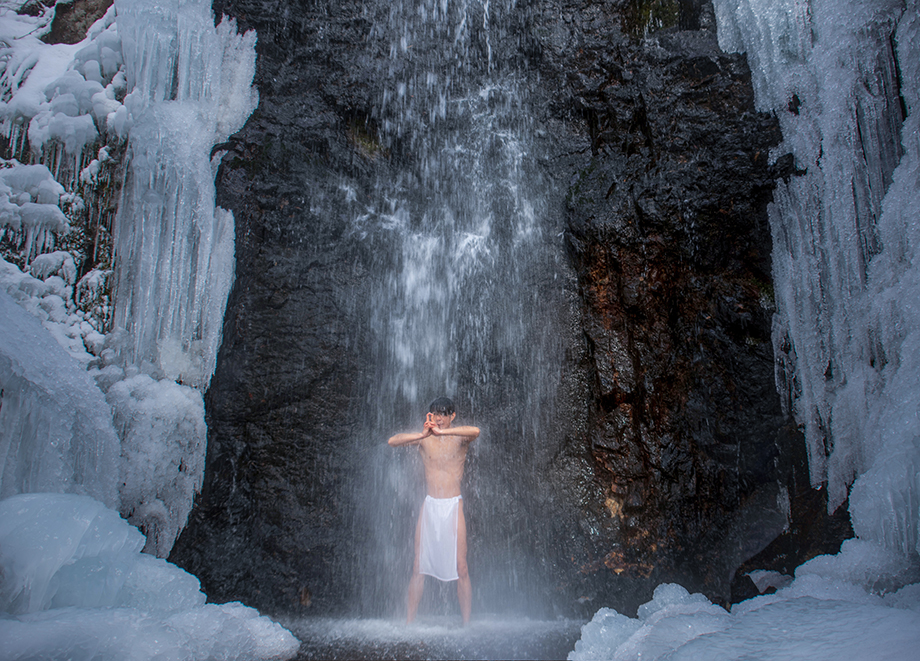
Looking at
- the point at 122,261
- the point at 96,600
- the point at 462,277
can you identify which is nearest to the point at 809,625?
the point at 96,600

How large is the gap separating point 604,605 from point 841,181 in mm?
3924

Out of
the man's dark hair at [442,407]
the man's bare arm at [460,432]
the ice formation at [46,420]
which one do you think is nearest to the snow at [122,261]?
the ice formation at [46,420]

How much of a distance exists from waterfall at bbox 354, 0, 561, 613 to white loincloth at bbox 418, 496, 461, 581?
1081 millimetres

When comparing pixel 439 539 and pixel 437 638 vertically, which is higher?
pixel 439 539

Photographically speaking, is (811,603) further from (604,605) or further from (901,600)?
(604,605)

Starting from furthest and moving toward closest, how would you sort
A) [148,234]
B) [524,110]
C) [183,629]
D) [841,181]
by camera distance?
[524,110]
[148,234]
[841,181]
[183,629]

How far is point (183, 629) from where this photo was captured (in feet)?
10.1

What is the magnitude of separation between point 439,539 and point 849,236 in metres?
3.87

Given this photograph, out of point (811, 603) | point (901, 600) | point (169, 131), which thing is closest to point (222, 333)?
point (169, 131)

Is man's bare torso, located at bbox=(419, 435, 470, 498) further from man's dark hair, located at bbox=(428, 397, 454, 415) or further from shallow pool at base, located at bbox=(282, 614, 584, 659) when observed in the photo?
shallow pool at base, located at bbox=(282, 614, 584, 659)

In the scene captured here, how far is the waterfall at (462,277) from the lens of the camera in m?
5.13

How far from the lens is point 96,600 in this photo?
3.06 meters

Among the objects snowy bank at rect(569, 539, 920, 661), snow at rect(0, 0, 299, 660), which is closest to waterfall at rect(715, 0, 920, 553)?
snowy bank at rect(569, 539, 920, 661)

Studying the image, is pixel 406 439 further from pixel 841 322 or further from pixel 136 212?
pixel 841 322
